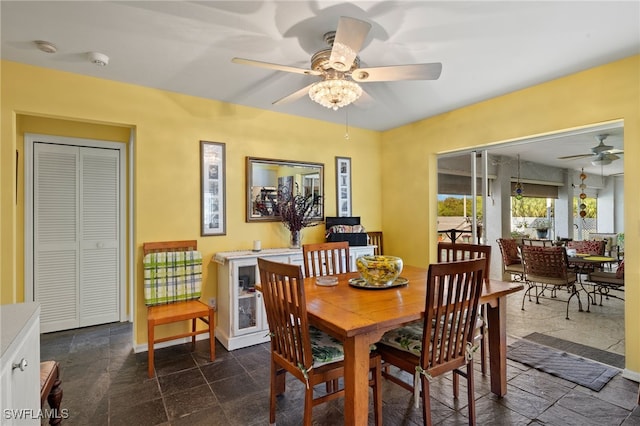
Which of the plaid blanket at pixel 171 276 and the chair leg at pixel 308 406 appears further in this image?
the plaid blanket at pixel 171 276

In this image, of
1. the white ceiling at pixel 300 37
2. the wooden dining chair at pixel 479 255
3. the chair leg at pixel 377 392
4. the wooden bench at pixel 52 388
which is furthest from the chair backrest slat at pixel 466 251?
the wooden bench at pixel 52 388

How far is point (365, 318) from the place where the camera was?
1577mm

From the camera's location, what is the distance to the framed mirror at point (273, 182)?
3.67 meters

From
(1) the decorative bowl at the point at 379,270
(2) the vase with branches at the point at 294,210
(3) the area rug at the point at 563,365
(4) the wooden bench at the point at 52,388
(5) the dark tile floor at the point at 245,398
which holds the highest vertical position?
(2) the vase with branches at the point at 294,210

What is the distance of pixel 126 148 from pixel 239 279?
2.18 meters

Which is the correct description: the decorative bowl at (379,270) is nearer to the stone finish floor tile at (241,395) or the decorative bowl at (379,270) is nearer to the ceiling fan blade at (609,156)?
the stone finish floor tile at (241,395)

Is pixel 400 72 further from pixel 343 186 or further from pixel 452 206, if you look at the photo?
pixel 452 206

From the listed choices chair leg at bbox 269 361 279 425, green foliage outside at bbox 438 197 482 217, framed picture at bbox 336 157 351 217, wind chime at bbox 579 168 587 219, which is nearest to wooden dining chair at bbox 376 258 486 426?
chair leg at bbox 269 361 279 425

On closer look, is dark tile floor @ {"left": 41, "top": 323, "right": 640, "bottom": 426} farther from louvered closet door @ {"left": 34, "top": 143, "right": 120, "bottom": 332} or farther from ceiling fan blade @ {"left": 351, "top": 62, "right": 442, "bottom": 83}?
ceiling fan blade @ {"left": 351, "top": 62, "right": 442, "bottom": 83}

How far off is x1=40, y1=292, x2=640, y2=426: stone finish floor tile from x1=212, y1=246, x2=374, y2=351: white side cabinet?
12cm

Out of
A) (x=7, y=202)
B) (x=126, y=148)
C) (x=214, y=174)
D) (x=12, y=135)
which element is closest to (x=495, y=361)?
(x=214, y=174)

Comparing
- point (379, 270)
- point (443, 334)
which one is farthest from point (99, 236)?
point (443, 334)

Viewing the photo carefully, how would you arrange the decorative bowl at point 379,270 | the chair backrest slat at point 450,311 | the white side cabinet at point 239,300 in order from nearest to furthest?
1. the chair backrest slat at point 450,311
2. the decorative bowl at point 379,270
3. the white side cabinet at point 239,300

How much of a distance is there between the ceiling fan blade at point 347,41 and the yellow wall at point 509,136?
7.13 ft
